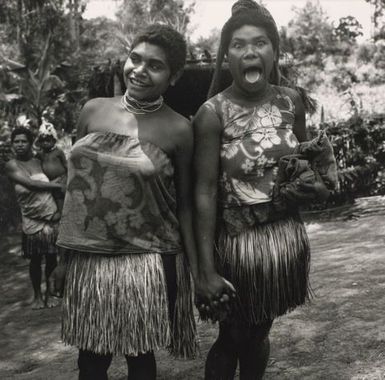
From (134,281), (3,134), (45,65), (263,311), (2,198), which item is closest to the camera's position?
(134,281)

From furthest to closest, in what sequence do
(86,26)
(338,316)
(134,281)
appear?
1. (86,26)
2. (338,316)
3. (134,281)

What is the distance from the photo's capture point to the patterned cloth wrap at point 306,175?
2117 mm

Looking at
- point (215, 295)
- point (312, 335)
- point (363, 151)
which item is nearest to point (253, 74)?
point (215, 295)

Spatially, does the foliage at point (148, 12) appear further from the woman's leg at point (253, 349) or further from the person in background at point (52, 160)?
the woman's leg at point (253, 349)

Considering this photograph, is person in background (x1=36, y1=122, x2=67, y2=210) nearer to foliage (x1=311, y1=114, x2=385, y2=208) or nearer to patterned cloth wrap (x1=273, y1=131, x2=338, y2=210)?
patterned cloth wrap (x1=273, y1=131, x2=338, y2=210)

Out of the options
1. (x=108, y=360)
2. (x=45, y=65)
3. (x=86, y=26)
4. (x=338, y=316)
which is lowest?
(x=338, y=316)

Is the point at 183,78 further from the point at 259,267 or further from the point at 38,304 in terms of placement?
the point at 259,267

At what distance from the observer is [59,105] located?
1370 centimetres

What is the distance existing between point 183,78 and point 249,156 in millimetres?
6624

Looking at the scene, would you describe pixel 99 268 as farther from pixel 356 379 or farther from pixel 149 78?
pixel 356 379

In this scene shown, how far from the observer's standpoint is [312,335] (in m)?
3.47

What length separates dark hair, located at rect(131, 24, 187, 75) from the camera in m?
2.10

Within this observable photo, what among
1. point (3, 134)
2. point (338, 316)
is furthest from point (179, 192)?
point (3, 134)

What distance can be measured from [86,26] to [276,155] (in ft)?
97.9
